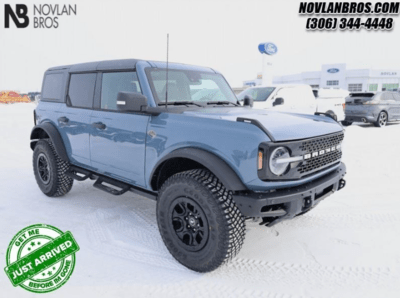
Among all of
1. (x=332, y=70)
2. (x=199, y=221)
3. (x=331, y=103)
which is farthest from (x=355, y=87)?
(x=199, y=221)

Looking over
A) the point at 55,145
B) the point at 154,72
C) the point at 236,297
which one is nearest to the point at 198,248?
the point at 236,297

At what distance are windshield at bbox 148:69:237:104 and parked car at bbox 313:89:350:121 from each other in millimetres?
8350

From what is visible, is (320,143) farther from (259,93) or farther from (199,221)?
(259,93)

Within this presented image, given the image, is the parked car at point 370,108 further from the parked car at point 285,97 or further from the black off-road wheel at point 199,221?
the black off-road wheel at point 199,221

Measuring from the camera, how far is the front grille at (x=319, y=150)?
2.82 m

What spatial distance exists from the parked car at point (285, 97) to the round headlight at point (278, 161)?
282 inches

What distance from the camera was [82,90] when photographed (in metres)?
4.34

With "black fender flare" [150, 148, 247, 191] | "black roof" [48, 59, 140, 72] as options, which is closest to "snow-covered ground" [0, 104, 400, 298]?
"black fender flare" [150, 148, 247, 191]

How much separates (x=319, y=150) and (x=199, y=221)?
1.28 metres

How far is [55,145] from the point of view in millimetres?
4547

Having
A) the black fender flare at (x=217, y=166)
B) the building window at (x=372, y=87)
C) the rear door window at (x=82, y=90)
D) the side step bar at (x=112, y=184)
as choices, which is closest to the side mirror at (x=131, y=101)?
the black fender flare at (x=217, y=166)

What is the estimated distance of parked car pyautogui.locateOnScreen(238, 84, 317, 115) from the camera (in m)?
9.86

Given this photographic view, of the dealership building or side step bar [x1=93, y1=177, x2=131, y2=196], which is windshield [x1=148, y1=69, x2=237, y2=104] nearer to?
side step bar [x1=93, y1=177, x2=131, y2=196]

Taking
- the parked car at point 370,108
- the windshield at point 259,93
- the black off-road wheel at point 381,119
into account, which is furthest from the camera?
the black off-road wheel at point 381,119
